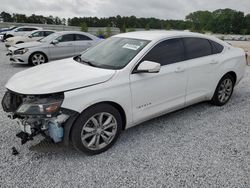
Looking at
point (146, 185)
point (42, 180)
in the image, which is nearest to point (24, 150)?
point (42, 180)

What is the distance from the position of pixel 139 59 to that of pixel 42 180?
193cm

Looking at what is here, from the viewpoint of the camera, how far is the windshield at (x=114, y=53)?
10.1 feet

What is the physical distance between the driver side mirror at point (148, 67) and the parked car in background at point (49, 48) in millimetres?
6679

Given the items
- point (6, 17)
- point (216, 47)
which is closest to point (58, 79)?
point (216, 47)

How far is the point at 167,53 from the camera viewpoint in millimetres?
3396

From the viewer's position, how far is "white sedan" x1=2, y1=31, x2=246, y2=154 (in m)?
2.53

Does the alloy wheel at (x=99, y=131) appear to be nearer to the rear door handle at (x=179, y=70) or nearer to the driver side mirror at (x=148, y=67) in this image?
the driver side mirror at (x=148, y=67)

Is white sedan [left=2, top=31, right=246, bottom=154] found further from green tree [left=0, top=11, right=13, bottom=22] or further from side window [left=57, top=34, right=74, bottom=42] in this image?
green tree [left=0, top=11, right=13, bottom=22]

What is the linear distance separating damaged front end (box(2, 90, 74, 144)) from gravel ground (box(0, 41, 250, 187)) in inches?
12.8

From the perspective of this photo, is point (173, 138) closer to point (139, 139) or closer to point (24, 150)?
point (139, 139)

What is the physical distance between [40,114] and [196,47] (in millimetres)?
2818

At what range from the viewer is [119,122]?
116 inches

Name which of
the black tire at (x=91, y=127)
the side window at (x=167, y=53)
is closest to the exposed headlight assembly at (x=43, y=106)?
the black tire at (x=91, y=127)

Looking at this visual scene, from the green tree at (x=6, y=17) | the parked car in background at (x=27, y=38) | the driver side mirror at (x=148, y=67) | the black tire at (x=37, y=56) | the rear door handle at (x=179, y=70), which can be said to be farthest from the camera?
the green tree at (x=6, y=17)
